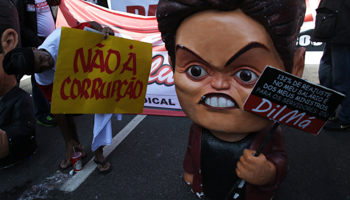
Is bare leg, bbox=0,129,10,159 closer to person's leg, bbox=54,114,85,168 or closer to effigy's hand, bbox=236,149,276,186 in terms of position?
person's leg, bbox=54,114,85,168

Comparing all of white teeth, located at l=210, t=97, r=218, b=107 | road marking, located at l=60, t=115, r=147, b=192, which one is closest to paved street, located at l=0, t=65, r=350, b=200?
road marking, located at l=60, t=115, r=147, b=192

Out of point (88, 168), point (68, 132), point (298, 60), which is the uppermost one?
point (298, 60)

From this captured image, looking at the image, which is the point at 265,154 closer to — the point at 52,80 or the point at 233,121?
the point at 233,121

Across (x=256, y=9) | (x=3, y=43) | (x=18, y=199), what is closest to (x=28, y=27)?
(x=3, y=43)

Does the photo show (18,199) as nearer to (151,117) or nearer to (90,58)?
(90,58)

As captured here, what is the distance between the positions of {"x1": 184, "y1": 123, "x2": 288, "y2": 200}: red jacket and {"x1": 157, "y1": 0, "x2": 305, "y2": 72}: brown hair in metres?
0.50

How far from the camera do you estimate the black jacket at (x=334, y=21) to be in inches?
99.8

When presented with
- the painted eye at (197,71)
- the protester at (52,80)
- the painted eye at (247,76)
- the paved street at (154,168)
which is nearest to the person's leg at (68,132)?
the protester at (52,80)

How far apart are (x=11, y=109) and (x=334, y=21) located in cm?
Answer: 345

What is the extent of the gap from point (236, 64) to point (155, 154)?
176 cm

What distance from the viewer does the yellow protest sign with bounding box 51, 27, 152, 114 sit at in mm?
1723

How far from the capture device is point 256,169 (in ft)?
4.41

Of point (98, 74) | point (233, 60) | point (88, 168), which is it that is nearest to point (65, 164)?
point (88, 168)

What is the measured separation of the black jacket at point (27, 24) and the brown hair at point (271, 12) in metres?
2.46
